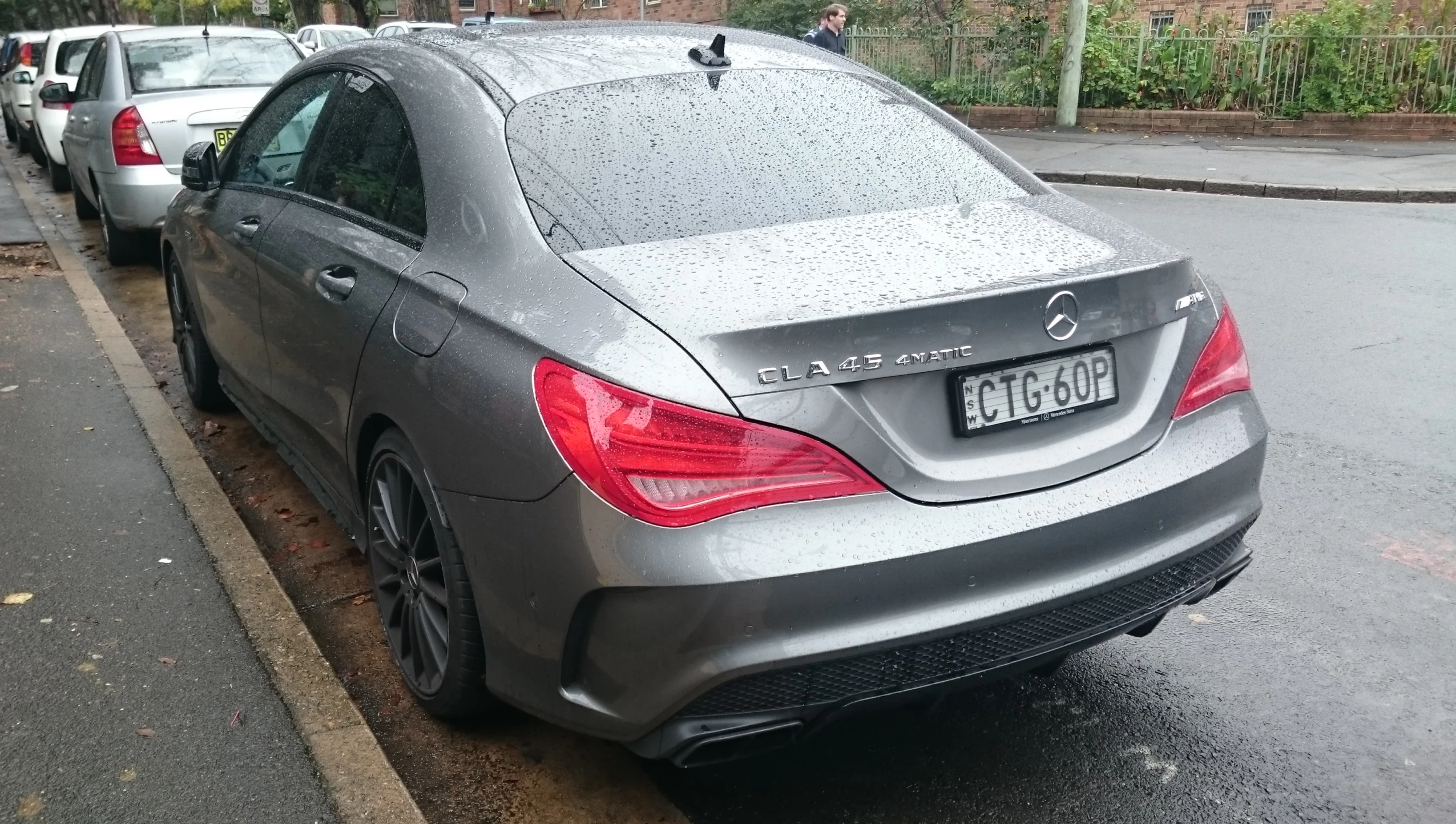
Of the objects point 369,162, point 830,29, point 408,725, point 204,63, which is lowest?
point 408,725

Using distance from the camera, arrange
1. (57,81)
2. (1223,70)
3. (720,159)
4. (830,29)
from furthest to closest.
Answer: (1223,70) → (830,29) → (57,81) → (720,159)

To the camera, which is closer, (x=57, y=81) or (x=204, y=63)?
(x=204, y=63)

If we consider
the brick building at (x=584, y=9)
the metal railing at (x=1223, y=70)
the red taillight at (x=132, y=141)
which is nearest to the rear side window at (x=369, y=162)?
the red taillight at (x=132, y=141)

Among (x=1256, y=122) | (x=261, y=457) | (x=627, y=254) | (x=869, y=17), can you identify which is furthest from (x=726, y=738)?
(x=869, y=17)

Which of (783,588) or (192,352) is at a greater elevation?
(783,588)

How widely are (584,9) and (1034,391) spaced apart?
46.7m

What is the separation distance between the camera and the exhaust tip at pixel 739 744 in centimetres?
244

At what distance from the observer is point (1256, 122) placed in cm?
1730

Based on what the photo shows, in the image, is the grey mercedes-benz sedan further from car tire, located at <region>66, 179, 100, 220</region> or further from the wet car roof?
car tire, located at <region>66, 179, 100, 220</region>

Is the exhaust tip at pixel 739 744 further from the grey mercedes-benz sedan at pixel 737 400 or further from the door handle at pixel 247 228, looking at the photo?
the door handle at pixel 247 228

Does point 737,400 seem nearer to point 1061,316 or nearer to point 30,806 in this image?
point 1061,316

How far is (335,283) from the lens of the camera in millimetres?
3523

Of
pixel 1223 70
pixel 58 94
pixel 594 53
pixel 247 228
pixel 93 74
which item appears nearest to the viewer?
pixel 594 53

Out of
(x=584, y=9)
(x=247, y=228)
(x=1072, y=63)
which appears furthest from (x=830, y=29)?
(x=584, y=9)
